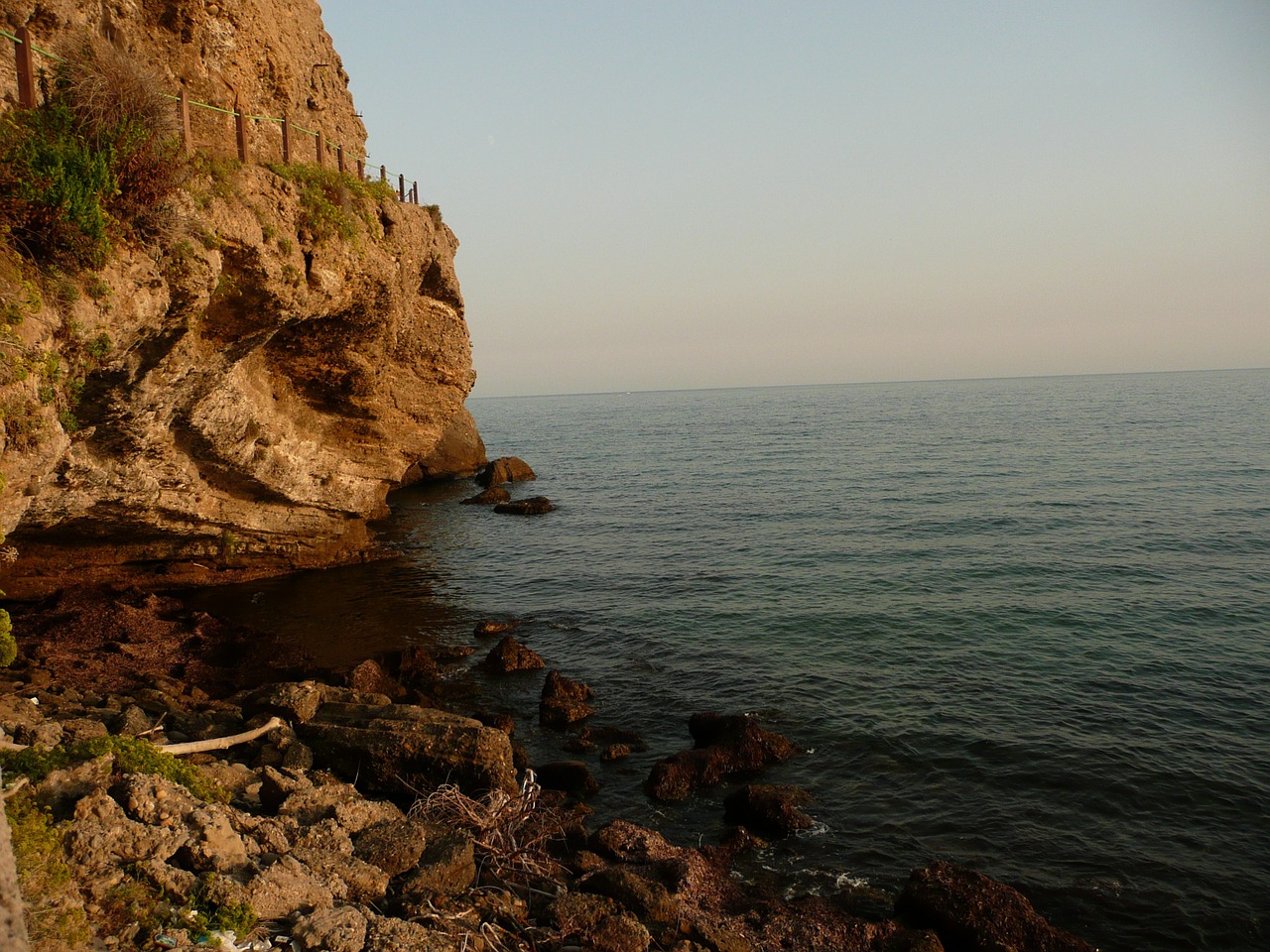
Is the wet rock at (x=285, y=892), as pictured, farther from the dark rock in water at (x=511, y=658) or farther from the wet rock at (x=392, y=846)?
the dark rock in water at (x=511, y=658)

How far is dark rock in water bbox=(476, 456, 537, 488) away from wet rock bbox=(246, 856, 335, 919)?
39.4 metres

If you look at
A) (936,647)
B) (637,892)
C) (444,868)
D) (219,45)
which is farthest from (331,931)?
(219,45)

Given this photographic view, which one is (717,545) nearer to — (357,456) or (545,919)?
(357,456)

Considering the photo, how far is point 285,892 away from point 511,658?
36.3ft

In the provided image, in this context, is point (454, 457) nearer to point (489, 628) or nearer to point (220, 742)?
point (489, 628)

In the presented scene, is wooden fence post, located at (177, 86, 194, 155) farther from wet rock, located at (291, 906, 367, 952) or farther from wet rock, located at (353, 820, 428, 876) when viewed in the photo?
wet rock, located at (291, 906, 367, 952)

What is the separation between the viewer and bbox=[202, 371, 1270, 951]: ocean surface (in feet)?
38.5

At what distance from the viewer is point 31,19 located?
13008mm

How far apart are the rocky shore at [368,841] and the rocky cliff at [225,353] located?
456 centimetres

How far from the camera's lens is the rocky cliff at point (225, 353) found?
481 inches

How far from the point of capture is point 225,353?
1739 centimetres

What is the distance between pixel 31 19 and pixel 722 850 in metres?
17.6

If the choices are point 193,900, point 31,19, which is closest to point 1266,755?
point 193,900

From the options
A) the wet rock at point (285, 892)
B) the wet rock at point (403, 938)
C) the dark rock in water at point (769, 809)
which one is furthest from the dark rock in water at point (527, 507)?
the wet rock at point (403, 938)
